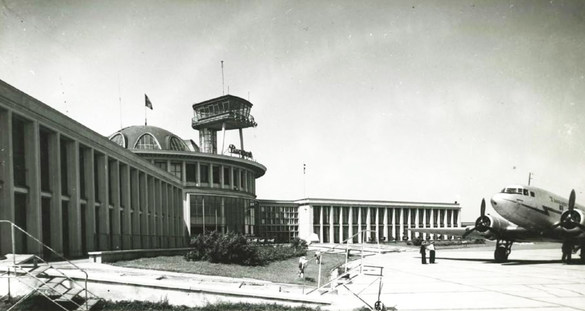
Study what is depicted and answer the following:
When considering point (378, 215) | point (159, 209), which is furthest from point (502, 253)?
point (378, 215)

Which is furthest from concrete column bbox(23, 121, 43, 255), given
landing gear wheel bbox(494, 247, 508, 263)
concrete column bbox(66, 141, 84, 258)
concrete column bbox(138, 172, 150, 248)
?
landing gear wheel bbox(494, 247, 508, 263)

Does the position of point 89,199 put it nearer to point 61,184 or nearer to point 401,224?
point 61,184

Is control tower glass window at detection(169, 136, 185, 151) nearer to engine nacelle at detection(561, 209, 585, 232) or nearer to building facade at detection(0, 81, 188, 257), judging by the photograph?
building facade at detection(0, 81, 188, 257)

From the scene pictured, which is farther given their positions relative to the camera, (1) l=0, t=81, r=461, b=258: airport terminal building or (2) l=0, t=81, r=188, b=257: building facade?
(1) l=0, t=81, r=461, b=258: airport terminal building

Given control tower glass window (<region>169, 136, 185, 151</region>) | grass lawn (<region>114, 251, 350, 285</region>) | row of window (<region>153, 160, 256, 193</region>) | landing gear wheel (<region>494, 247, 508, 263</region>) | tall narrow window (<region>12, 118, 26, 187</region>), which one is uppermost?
control tower glass window (<region>169, 136, 185, 151</region>)

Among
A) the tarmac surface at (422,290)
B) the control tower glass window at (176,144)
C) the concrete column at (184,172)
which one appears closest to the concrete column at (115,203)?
the tarmac surface at (422,290)

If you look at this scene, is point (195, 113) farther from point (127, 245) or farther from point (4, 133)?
point (4, 133)
